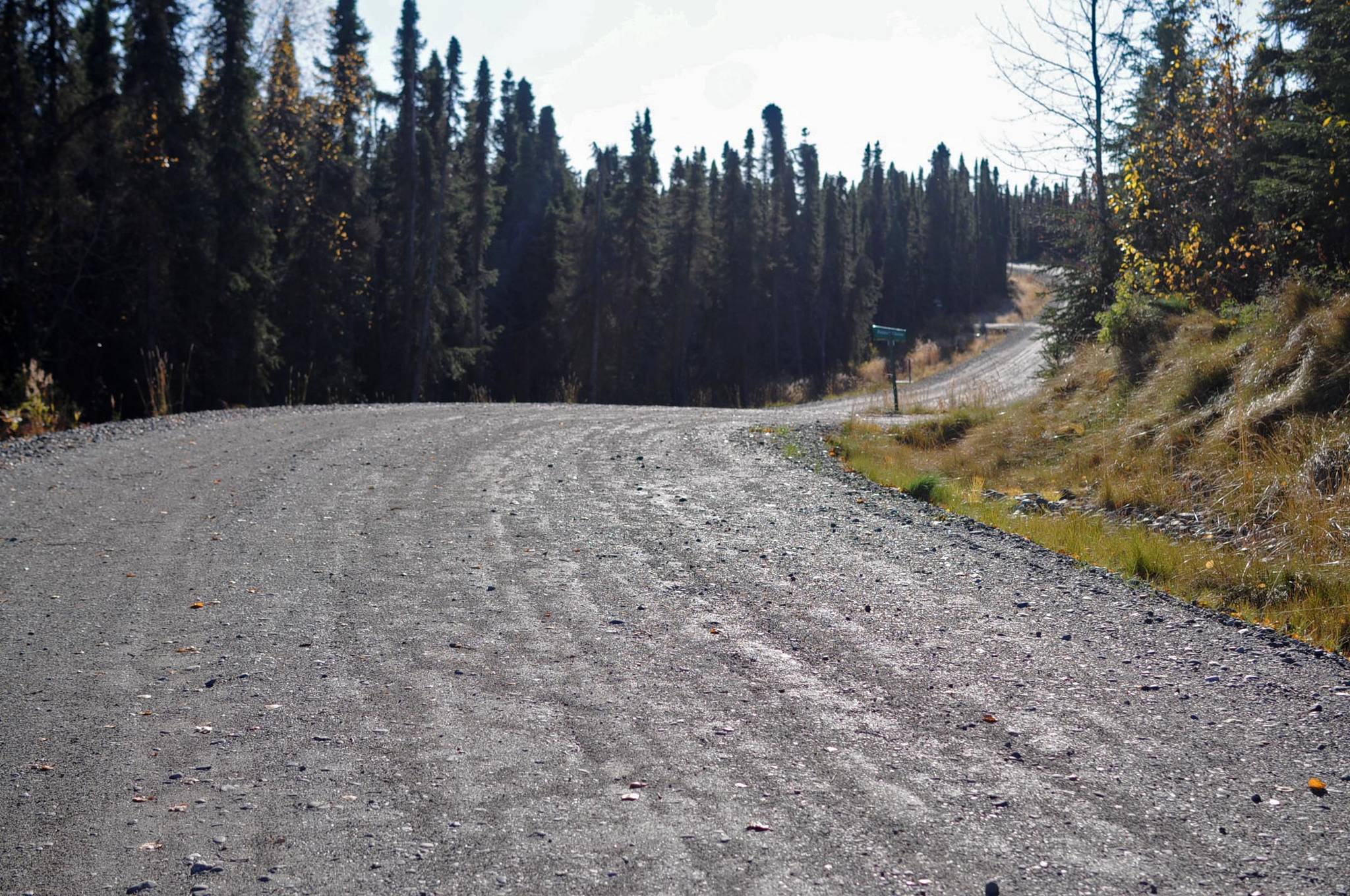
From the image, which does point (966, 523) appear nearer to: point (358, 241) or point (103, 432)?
point (103, 432)

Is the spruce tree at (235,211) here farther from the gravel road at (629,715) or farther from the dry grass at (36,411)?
the gravel road at (629,715)

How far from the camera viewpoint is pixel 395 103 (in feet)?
126

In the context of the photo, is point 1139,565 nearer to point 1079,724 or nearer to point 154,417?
point 1079,724

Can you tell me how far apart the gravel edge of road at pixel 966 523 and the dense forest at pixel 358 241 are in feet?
28.1

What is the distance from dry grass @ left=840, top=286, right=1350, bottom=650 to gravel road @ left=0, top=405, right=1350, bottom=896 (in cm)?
71

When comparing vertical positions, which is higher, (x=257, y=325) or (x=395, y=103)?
(x=395, y=103)

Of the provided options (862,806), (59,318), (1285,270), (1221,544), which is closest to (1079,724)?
(862,806)

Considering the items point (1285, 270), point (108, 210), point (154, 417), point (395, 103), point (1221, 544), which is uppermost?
point (395, 103)

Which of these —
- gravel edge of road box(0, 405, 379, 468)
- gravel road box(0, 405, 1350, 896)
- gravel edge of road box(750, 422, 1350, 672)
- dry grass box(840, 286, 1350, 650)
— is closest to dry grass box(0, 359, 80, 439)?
gravel edge of road box(0, 405, 379, 468)

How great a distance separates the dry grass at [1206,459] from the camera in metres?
6.10

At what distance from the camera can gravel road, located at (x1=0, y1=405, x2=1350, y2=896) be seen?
112 inches

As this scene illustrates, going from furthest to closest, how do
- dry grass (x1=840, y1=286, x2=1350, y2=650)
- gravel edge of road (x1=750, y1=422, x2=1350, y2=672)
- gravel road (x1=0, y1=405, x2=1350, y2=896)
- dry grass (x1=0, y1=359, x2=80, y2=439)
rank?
dry grass (x1=0, y1=359, x2=80, y2=439) → dry grass (x1=840, y1=286, x2=1350, y2=650) → gravel edge of road (x1=750, y1=422, x2=1350, y2=672) → gravel road (x1=0, y1=405, x2=1350, y2=896)

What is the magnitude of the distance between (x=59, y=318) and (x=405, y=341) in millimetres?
16193

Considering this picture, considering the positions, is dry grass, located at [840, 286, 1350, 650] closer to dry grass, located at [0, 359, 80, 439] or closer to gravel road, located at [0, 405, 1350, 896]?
gravel road, located at [0, 405, 1350, 896]
